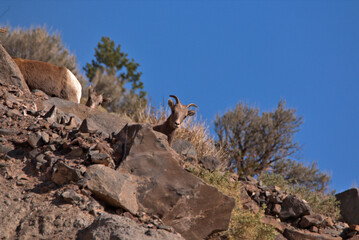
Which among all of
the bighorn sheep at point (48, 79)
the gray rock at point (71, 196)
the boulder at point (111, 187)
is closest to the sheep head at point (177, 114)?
the boulder at point (111, 187)

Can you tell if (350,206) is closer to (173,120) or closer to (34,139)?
(173,120)

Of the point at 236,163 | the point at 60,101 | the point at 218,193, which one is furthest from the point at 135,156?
the point at 236,163

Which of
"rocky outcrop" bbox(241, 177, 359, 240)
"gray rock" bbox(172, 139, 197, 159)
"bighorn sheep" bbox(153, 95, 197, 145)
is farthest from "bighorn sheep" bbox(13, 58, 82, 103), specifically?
"rocky outcrop" bbox(241, 177, 359, 240)

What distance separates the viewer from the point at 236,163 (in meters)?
12.7

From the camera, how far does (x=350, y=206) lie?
10016 mm

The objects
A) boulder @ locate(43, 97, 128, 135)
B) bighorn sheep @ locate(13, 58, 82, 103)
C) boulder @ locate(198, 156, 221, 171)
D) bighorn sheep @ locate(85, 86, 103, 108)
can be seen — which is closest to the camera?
boulder @ locate(198, 156, 221, 171)

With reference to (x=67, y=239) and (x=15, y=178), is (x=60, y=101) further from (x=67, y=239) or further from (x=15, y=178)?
(x=67, y=239)

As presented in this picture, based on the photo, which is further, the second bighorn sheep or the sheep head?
the second bighorn sheep

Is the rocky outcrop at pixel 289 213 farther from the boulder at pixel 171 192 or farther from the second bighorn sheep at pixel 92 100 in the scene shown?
the second bighorn sheep at pixel 92 100

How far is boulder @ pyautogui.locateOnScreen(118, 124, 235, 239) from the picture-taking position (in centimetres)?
511

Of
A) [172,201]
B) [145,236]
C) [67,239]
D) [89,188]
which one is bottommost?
[67,239]

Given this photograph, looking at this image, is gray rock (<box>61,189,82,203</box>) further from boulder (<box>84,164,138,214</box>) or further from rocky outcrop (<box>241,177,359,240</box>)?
rocky outcrop (<box>241,177,359,240</box>)

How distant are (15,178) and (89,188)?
969 mm

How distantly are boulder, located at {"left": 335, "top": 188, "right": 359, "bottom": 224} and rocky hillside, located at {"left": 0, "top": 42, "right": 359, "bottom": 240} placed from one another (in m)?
5.65
